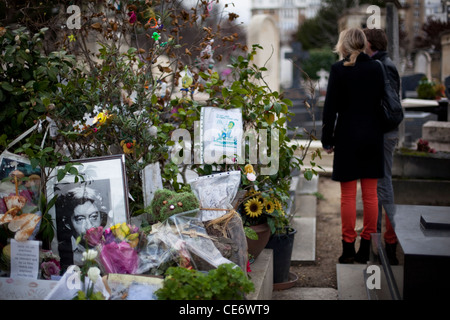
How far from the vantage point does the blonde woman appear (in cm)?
372

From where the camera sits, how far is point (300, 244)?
179 inches

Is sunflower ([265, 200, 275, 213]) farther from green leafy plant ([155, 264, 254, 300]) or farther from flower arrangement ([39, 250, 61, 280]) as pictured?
flower arrangement ([39, 250, 61, 280])

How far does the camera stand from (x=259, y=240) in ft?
9.94

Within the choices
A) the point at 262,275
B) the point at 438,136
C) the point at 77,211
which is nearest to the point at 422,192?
the point at 438,136

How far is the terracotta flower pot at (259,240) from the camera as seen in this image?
299cm

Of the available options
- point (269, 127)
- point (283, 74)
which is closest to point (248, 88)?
point (269, 127)

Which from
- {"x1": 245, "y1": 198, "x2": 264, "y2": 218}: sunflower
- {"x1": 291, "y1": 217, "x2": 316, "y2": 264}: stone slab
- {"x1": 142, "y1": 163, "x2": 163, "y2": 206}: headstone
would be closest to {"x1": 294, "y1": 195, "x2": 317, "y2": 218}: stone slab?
{"x1": 291, "y1": 217, "x2": 316, "y2": 264}: stone slab

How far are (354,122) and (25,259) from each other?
8.14ft

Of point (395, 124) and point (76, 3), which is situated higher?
point (76, 3)

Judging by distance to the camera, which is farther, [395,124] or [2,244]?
[395,124]

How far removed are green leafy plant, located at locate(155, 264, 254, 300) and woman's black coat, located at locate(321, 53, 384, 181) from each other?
1.92m

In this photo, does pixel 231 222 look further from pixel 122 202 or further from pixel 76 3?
pixel 76 3
